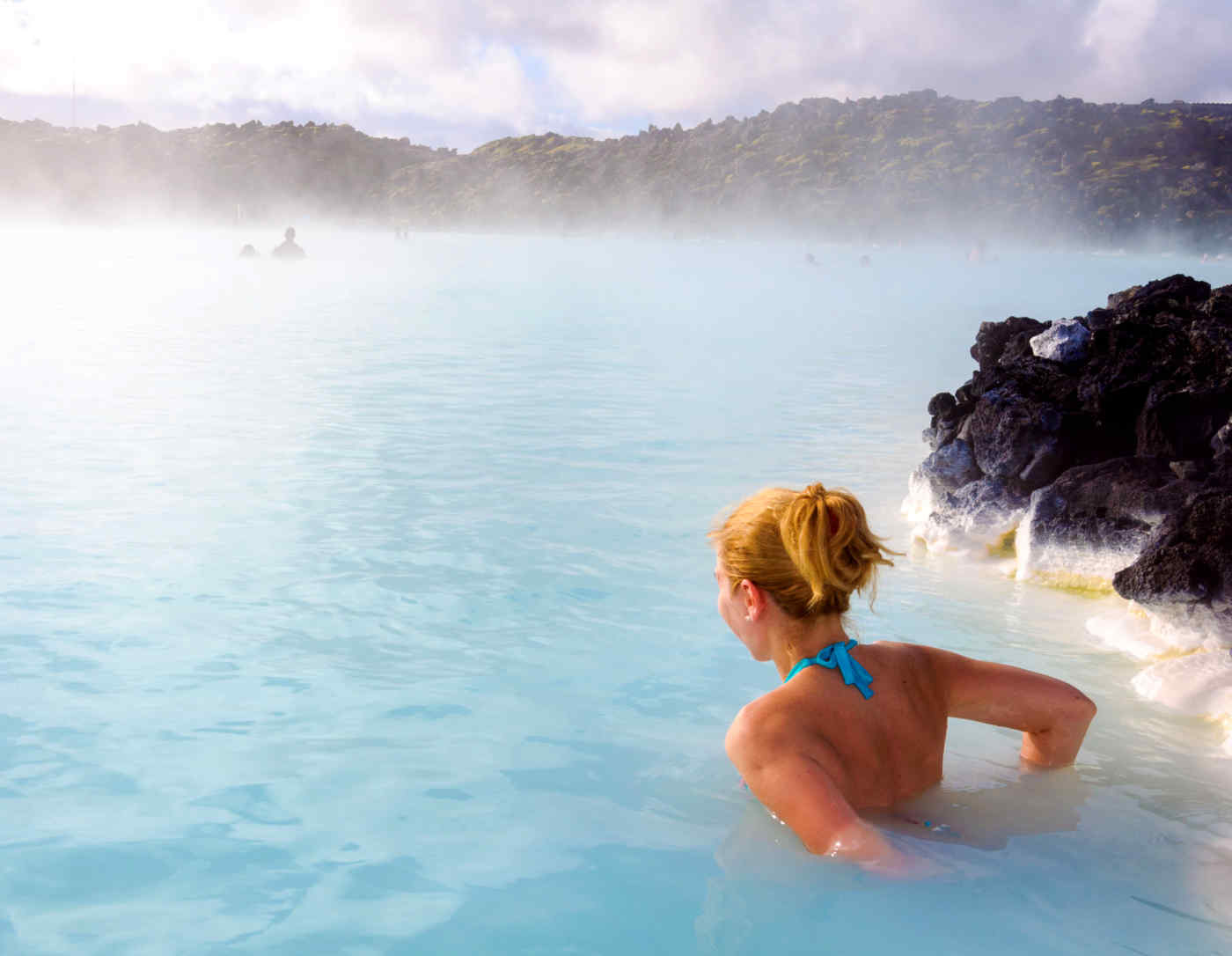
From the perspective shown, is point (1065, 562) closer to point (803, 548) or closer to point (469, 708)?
point (469, 708)

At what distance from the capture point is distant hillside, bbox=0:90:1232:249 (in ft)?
259

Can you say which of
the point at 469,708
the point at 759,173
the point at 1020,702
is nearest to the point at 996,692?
the point at 1020,702

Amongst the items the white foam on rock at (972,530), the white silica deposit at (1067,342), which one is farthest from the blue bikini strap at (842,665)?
the white silica deposit at (1067,342)

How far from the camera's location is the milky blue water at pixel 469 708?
276cm

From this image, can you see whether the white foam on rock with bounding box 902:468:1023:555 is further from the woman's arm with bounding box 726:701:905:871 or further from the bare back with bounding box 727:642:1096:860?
the woman's arm with bounding box 726:701:905:871

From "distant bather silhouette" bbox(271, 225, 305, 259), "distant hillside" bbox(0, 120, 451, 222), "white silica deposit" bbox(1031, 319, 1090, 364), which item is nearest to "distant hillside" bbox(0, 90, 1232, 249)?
"distant hillside" bbox(0, 120, 451, 222)

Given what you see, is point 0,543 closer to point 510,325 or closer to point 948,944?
point 948,944

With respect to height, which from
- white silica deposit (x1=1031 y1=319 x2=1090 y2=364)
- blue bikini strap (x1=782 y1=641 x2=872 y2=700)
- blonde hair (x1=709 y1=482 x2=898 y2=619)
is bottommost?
blue bikini strap (x1=782 y1=641 x2=872 y2=700)

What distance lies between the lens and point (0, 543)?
19.1ft

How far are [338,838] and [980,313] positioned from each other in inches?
932

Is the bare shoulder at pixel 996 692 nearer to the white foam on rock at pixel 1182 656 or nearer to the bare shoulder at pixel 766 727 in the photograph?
the bare shoulder at pixel 766 727

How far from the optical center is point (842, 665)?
106 inches

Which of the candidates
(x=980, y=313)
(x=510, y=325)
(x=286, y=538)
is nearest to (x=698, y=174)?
(x=980, y=313)

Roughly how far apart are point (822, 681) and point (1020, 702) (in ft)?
2.25
